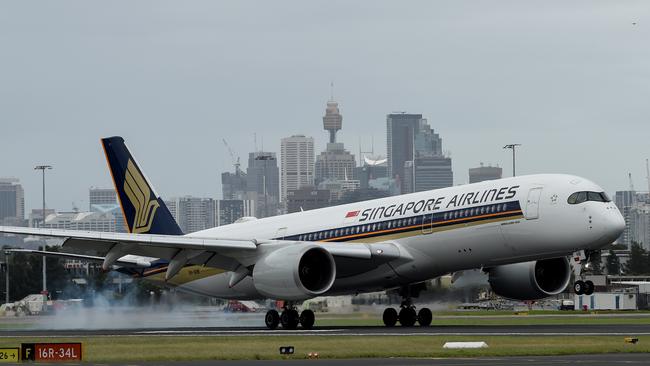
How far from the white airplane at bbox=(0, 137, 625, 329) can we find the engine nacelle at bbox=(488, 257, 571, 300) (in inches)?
1.7

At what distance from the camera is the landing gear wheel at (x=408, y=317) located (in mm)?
61188

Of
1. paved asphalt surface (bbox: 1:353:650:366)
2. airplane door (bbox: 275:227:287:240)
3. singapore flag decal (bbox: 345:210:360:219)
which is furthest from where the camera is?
airplane door (bbox: 275:227:287:240)

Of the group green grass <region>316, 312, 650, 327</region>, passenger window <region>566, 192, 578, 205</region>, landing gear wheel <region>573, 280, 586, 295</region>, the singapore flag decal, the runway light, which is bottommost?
green grass <region>316, 312, 650, 327</region>

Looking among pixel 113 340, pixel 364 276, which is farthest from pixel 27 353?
pixel 364 276

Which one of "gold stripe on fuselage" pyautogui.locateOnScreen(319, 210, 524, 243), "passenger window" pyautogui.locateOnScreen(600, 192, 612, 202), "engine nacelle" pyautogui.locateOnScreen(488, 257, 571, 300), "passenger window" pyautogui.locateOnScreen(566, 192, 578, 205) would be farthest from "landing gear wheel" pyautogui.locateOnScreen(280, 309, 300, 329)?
"passenger window" pyautogui.locateOnScreen(600, 192, 612, 202)

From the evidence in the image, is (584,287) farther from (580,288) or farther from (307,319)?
(307,319)

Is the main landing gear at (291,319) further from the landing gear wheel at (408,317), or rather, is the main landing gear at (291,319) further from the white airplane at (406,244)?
the landing gear wheel at (408,317)

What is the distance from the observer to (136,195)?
67.5 m

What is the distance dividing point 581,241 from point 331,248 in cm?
1033

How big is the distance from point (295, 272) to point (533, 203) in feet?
32.0

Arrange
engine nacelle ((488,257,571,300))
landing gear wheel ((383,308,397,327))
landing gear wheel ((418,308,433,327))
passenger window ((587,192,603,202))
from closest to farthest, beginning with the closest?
1. passenger window ((587,192,603,202))
2. engine nacelle ((488,257,571,300))
3. landing gear wheel ((418,308,433,327))
4. landing gear wheel ((383,308,397,327))

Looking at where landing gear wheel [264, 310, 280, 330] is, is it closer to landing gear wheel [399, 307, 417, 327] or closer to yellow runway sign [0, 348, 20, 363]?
landing gear wheel [399, 307, 417, 327]

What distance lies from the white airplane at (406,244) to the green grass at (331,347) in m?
6.50

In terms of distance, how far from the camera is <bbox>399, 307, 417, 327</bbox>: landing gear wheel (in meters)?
61.2
